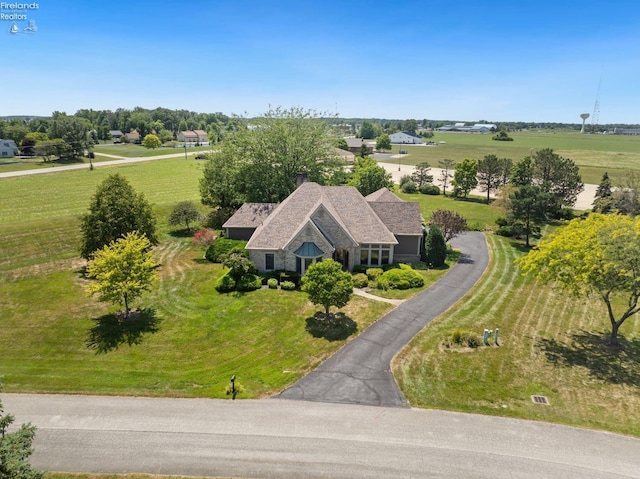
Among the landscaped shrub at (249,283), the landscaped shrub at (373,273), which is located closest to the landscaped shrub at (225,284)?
the landscaped shrub at (249,283)

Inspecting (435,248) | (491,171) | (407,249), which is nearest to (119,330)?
(407,249)

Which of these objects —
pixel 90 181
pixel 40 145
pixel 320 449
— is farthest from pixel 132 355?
pixel 40 145

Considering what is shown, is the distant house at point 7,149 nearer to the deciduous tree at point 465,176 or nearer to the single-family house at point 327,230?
the single-family house at point 327,230

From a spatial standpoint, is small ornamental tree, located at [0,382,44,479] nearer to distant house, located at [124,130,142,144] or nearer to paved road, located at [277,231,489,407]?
paved road, located at [277,231,489,407]

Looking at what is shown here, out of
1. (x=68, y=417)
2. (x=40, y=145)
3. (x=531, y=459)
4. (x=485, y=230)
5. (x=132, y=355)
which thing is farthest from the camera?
(x=40, y=145)

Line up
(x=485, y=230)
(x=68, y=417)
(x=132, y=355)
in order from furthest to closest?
(x=485, y=230) < (x=132, y=355) < (x=68, y=417)

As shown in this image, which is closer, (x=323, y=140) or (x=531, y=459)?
(x=531, y=459)

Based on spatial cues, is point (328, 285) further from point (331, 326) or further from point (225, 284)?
point (225, 284)

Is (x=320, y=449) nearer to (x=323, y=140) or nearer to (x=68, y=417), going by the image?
(x=68, y=417)
